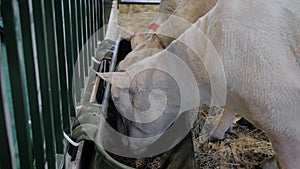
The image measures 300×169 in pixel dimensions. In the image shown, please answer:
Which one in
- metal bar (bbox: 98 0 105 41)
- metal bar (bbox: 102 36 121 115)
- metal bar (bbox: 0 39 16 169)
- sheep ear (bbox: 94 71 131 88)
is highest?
metal bar (bbox: 0 39 16 169)

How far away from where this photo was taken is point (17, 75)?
0.99 m

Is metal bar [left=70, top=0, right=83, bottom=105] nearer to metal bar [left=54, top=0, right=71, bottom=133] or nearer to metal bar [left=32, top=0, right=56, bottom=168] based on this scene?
metal bar [left=54, top=0, right=71, bottom=133]

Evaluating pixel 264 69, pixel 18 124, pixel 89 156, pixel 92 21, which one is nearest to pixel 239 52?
pixel 264 69

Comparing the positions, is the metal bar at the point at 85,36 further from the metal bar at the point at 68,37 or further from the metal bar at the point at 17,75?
the metal bar at the point at 17,75

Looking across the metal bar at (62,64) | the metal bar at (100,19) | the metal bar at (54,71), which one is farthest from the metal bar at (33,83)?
the metal bar at (100,19)

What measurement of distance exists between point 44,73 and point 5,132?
1.12 ft

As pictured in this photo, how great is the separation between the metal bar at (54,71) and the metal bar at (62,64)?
0.41ft

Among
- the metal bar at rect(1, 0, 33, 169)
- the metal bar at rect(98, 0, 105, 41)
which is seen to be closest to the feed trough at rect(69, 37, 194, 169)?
the metal bar at rect(1, 0, 33, 169)

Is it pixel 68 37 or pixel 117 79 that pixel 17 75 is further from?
pixel 68 37

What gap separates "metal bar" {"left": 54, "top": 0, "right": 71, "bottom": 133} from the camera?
4.88 ft

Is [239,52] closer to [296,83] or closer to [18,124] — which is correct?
[296,83]

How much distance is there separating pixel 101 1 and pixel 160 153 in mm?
1403

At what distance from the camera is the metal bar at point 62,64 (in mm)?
1486

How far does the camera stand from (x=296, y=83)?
1440mm
